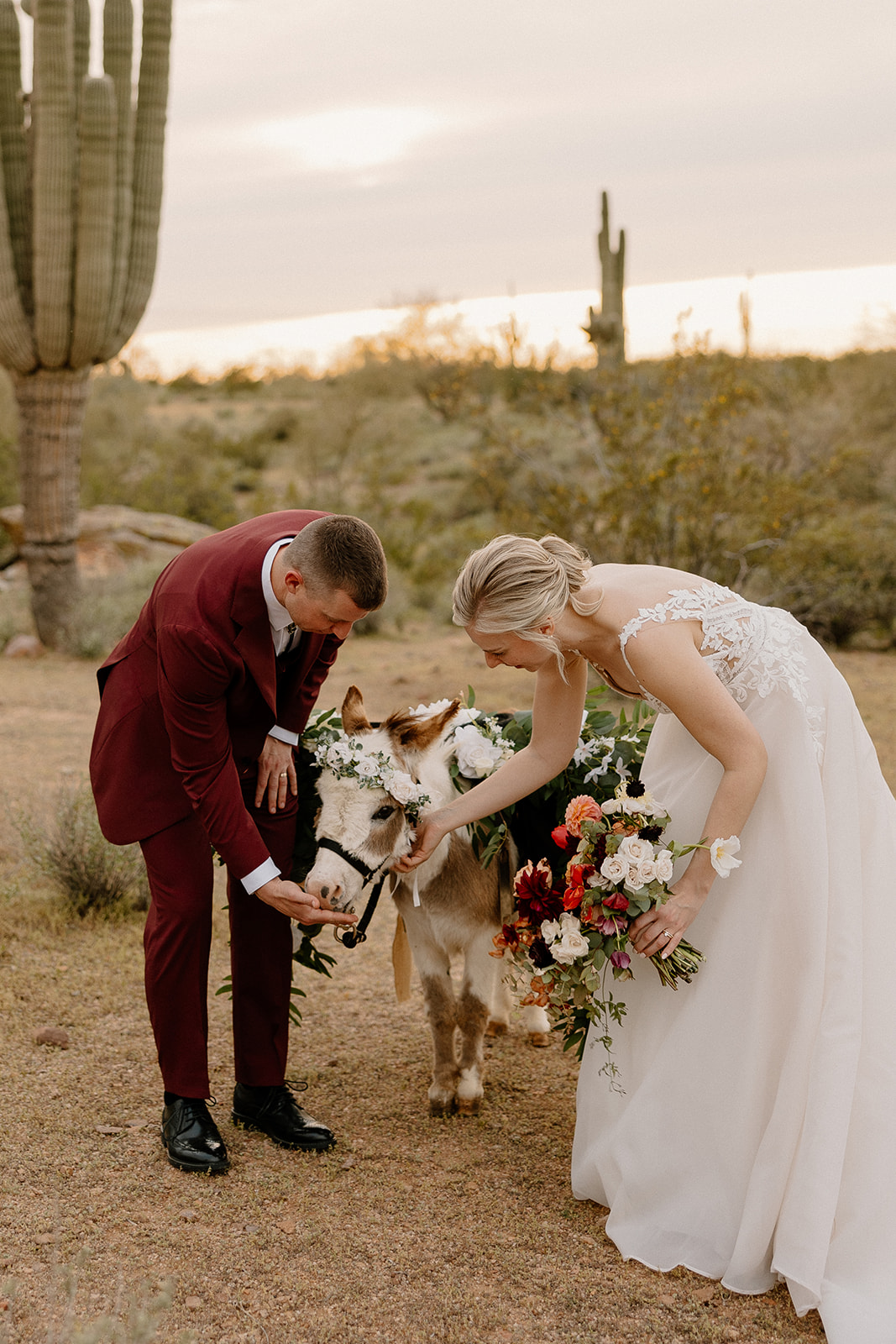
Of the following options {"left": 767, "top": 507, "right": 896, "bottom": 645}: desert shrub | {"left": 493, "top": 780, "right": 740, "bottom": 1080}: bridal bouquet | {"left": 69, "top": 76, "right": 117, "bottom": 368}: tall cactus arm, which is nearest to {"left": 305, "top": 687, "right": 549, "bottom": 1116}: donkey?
{"left": 493, "top": 780, "right": 740, "bottom": 1080}: bridal bouquet

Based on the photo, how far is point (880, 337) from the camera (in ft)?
88.5

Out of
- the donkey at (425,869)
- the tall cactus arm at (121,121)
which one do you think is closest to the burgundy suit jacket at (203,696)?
the donkey at (425,869)

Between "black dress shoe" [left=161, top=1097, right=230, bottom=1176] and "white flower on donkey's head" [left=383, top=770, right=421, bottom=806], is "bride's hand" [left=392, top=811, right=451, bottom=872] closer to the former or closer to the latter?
"white flower on donkey's head" [left=383, top=770, right=421, bottom=806]

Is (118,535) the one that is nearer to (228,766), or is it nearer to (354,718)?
(354,718)

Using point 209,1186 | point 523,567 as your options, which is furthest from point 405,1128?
point 523,567

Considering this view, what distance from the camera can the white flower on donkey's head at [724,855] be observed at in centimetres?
275

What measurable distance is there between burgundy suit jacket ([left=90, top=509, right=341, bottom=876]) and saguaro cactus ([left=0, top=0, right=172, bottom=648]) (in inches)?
340

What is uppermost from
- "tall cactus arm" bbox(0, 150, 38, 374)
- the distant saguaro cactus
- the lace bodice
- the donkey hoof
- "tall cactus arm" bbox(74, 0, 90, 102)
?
"tall cactus arm" bbox(74, 0, 90, 102)

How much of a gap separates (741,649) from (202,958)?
183cm

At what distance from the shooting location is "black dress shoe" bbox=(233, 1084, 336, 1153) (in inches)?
141

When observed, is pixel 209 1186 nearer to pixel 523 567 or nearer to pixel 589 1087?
pixel 589 1087

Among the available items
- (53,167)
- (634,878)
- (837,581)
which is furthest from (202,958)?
(837,581)

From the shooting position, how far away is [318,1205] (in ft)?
10.6

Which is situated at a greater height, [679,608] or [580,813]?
Answer: [679,608]
